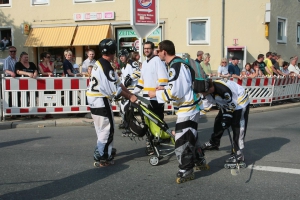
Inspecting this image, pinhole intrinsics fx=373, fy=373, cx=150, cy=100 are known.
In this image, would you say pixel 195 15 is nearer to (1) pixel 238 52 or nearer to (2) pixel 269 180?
(1) pixel 238 52

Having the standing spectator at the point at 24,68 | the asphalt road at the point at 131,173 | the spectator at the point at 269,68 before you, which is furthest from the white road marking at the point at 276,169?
the spectator at the point at 269,68

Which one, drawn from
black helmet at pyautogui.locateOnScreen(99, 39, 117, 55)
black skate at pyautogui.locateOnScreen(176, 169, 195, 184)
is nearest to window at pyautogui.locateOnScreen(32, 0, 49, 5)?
black helmet at pyautogui.locateOnScreen(99, 39, 117, 55)

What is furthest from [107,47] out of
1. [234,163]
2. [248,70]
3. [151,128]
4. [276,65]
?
[276,65]

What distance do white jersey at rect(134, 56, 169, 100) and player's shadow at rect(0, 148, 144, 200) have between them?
1.45m

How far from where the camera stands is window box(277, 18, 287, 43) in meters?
20.8

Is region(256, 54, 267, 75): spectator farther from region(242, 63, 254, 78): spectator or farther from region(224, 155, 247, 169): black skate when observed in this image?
region(224, 155, 247, 169): black skate

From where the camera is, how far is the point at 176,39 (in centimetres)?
2016

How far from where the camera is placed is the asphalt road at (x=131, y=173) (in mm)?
4582

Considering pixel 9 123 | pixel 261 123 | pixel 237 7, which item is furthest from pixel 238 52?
pixel 9 123

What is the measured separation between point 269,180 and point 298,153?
1.72 m

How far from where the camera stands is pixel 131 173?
542 centimetres

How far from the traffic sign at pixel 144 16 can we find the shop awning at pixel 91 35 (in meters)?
10.0

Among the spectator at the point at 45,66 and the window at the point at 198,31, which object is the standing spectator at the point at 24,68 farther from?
the window at the point at 198,31

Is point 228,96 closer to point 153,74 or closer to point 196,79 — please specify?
point 196,79
